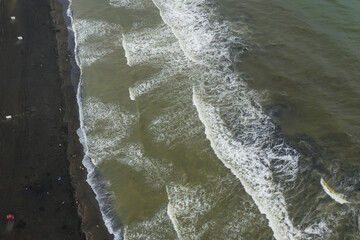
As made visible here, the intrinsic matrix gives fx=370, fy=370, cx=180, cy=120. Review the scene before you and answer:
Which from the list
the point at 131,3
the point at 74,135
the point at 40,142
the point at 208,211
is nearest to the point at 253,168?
the point at 208,211

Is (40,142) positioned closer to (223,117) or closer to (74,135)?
(74,135)

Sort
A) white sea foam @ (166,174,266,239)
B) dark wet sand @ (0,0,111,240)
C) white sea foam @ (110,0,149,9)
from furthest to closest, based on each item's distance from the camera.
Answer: white sea foam @ (110,0,149,9), dark wet sand @ (0,0,111,240), white sea foam @ (166,174,266,239)

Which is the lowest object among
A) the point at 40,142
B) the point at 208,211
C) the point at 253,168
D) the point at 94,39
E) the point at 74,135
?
the point at 40,142

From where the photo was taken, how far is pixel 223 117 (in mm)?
17297

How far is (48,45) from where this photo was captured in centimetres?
2248

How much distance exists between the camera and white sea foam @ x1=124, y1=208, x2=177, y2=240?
13.3 meters

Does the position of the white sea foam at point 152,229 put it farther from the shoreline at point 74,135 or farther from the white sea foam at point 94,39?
the white sea foam at point 94,39

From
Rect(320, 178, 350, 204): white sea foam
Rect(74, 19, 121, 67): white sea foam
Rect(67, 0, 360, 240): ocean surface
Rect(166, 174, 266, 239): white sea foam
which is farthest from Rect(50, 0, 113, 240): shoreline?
Rect(320, 178, 350, 204): white sea foam

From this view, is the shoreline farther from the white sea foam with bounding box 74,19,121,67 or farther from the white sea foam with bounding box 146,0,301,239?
the white sea foam with bounding box 146,0,301,239

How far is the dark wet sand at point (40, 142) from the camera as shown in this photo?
1385 centimetres

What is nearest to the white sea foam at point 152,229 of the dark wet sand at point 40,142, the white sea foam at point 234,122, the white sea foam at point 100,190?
the white sea foam at point 100,190

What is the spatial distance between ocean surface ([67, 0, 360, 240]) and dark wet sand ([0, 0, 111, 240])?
78 cm

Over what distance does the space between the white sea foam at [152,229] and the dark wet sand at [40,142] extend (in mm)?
940

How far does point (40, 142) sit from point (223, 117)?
841cm
